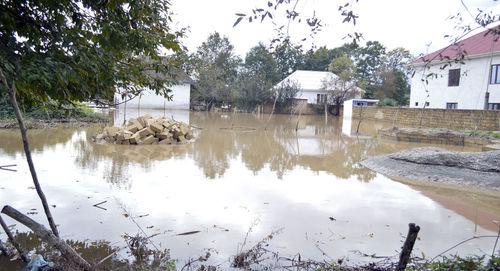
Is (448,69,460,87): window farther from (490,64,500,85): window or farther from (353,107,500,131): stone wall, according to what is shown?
(353,107,500,131): stone wall

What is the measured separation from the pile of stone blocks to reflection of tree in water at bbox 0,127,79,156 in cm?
159

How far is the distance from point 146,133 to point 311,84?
40953 millimetres

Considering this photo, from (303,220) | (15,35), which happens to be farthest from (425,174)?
(15,35)

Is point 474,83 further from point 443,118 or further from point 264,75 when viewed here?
point 264,75

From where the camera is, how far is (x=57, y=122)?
22.0 metres

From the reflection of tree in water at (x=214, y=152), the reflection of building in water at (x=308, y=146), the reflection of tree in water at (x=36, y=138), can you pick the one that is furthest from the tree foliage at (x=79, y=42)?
the reflection of building in water at (x=308, y=146)

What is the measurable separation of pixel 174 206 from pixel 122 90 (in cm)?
262

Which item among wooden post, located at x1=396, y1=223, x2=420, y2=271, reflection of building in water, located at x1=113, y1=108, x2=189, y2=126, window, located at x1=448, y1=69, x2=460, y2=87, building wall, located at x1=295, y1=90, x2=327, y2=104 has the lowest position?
reflection of building in water, located at x1=113, y1=108, x2=189, y2=126

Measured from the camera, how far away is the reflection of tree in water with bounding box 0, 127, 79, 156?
13.7 m

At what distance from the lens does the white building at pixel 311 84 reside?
51944 mm

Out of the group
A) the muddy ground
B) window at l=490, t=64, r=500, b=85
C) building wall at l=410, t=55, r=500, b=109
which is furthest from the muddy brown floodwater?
window at l=490, t=64, r=500, b=85

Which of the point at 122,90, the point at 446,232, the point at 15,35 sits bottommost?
the point at 446,232

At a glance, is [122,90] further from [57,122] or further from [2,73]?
[57,122]

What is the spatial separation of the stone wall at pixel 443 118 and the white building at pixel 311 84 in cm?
1247
